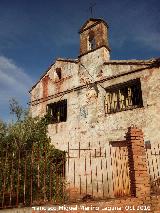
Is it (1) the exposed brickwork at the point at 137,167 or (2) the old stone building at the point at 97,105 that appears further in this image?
(2) the old stone building at the point at 97,105

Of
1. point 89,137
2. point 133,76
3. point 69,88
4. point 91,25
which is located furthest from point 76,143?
point 91,25

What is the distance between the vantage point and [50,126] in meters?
15.4

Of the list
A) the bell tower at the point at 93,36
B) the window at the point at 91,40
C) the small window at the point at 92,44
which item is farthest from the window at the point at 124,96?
the window at the point at 91,40

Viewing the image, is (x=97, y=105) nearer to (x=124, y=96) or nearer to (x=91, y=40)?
(x=124, y=96)

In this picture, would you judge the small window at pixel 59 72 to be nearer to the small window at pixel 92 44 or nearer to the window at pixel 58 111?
the window at pixel 58 111

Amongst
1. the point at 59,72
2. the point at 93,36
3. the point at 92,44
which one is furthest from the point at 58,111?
the point at 93,36

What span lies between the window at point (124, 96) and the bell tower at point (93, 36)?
2433 mm

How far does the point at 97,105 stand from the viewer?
1372cm

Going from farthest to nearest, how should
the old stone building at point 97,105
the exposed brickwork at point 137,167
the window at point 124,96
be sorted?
1. the window at point 124,96
2. the old stone building at point 97,105
3. the exposed brickwork at point 137,167

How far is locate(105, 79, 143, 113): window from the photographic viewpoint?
496 inches

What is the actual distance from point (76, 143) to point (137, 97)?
3915mm

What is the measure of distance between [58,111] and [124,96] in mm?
4363

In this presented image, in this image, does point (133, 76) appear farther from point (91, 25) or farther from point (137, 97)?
point (91, 25)

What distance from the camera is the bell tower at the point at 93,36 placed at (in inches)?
571
